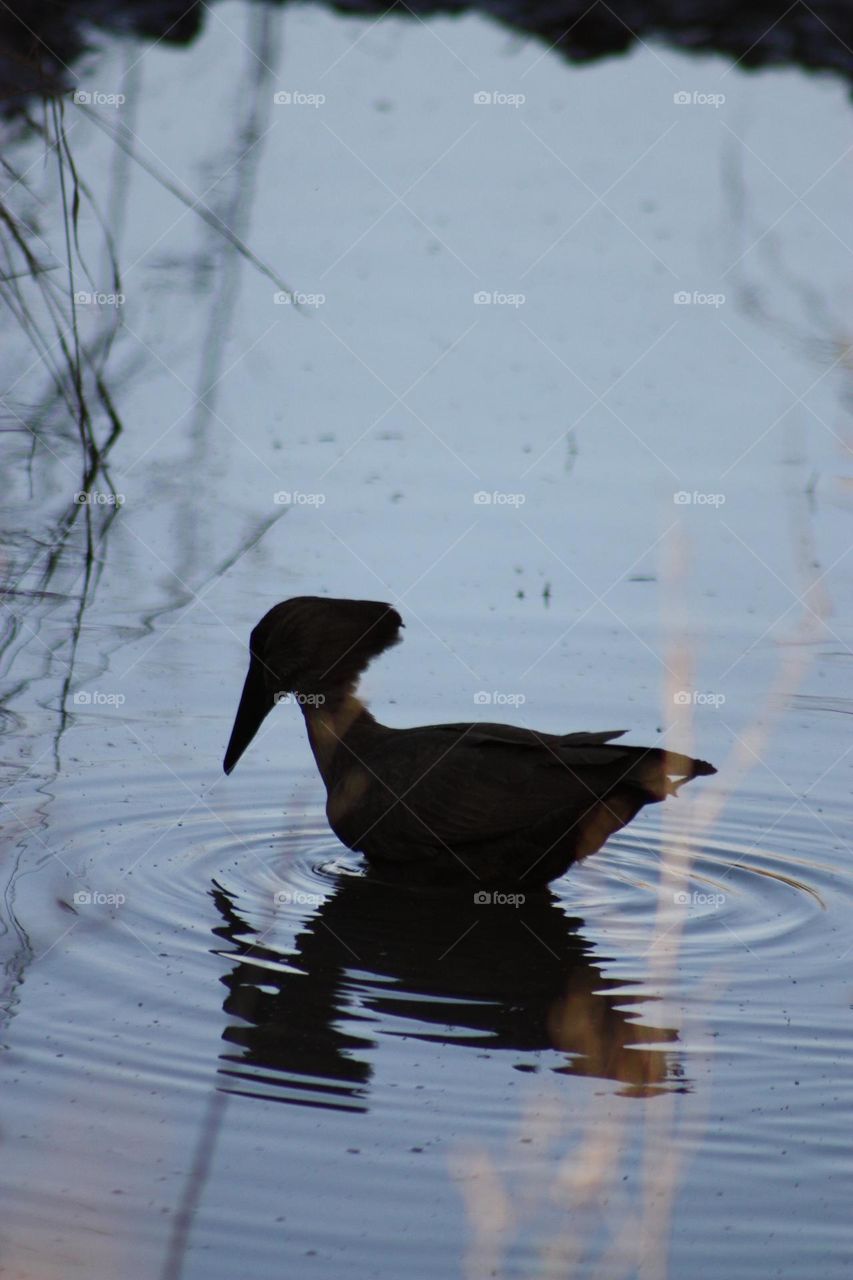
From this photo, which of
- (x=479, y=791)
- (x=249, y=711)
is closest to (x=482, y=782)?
(x=479, y=791)

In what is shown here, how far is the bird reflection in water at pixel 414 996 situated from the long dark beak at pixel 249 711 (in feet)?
3.00

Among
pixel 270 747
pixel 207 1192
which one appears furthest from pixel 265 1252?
pixel 270 747

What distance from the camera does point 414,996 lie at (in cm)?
550

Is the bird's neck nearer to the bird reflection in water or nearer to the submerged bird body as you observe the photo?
the submerged bird body

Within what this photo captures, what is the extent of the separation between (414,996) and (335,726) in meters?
1.74

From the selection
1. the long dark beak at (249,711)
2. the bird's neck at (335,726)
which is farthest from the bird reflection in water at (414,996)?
the long dark beak at (249,711)

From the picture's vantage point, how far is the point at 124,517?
10445 millimetres

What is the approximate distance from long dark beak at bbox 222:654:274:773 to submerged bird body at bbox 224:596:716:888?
0.87ft

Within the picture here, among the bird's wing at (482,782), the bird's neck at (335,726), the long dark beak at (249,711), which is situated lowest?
the long dark beak at (249,711)

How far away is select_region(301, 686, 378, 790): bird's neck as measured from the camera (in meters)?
6.99

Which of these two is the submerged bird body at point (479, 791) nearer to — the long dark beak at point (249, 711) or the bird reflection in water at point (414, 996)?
the bird reflection in water at point (414, 996)

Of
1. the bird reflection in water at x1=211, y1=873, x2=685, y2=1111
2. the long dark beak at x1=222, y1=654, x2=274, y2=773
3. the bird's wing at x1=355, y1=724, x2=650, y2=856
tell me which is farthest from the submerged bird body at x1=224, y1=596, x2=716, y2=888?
the long dark beak at x1=222, y1=654, x2=274, y2=773

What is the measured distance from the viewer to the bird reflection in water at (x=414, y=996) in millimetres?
4988

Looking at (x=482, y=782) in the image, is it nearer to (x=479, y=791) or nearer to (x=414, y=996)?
(x=479, y=791)
